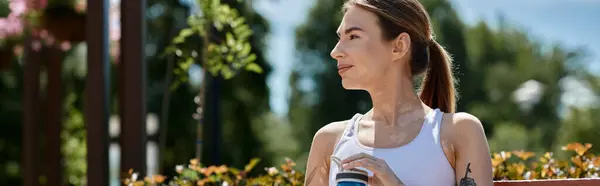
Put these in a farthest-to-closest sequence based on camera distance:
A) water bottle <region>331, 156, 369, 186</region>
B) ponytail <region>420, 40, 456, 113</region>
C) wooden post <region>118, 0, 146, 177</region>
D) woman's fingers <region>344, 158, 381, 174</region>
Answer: wooden post <region>118, 0, 146, 177</region>
ponytail <region>420, 40, 456, 113</region>
woman's fingers <region>344, 158, 381, 174</region>
water bottle <region>331, 156, 369, 186</region>

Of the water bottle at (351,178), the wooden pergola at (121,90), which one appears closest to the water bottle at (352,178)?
the water bottle at (351,178)

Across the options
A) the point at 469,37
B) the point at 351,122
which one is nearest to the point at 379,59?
the point at 351,122

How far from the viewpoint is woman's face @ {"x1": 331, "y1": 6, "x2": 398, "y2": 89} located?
2102 millimetres

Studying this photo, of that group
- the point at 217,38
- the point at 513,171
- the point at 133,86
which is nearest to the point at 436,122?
the point at 513,171

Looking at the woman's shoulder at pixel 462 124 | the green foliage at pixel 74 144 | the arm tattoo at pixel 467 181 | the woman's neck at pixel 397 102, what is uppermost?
the woman's neck at pixel 397 102

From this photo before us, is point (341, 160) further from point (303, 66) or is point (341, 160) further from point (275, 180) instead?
point (303, 66)

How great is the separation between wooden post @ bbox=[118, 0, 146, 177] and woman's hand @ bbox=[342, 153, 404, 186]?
100 inches

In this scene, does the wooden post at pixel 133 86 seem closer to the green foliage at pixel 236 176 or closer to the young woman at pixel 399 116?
the green foliage at pixel 236 176

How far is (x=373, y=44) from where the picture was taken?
2113 mm

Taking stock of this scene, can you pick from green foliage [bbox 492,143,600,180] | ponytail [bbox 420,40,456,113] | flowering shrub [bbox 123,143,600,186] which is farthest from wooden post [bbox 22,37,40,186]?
ponytail [bbox 420,40,456,113]

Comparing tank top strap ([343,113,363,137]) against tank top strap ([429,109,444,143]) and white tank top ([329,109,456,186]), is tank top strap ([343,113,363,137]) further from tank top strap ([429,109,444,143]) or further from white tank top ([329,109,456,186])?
tank top strap ([429,109,444,143])

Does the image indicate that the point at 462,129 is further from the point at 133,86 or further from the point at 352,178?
the point at 133,86

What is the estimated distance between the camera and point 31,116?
9766mm

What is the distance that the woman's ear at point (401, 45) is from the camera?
6.98 feet
